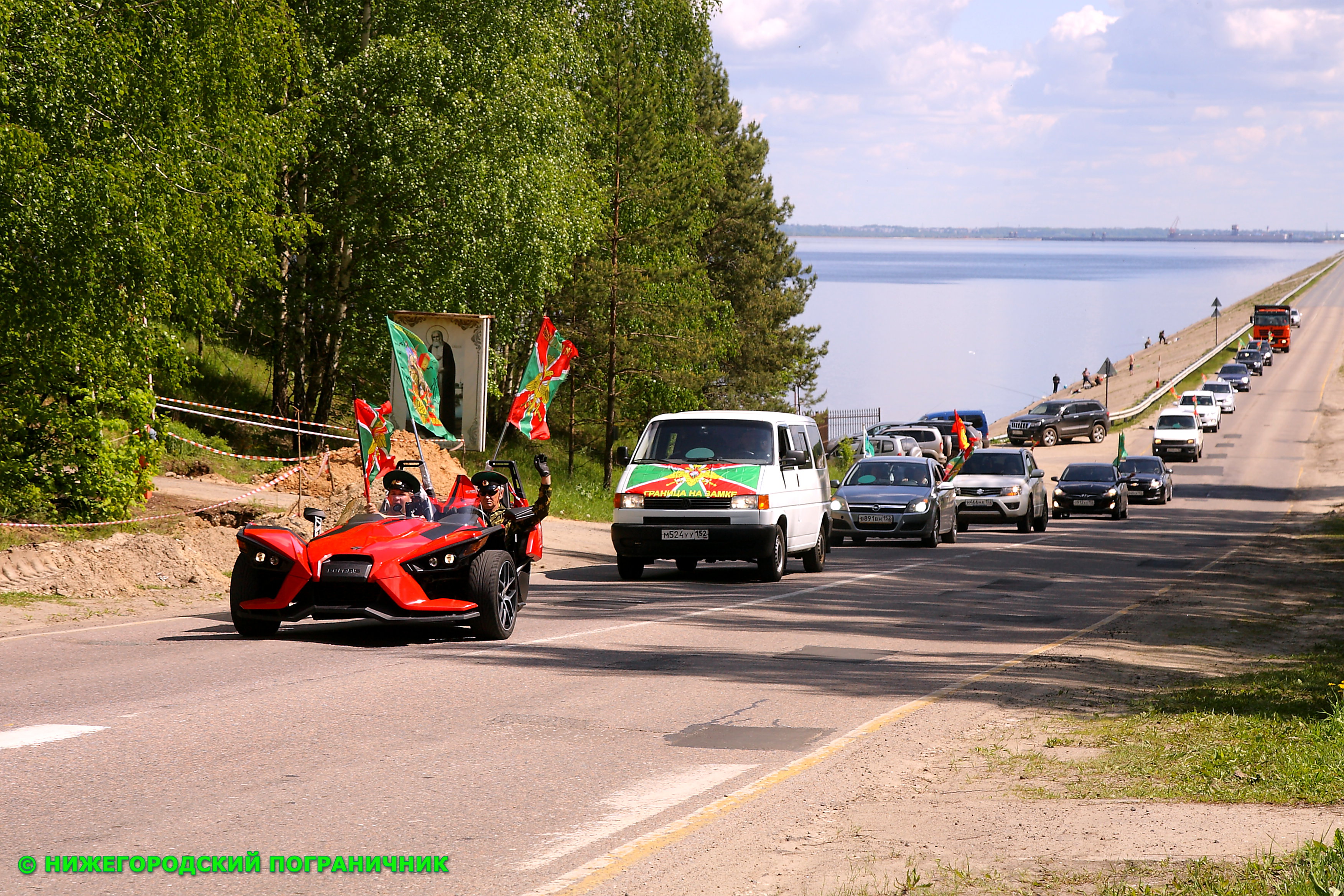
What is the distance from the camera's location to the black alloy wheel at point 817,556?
812 inches

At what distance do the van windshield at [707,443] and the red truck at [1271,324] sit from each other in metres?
93.2

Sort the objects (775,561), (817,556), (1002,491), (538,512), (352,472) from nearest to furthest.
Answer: (538,512)
(775,561)
(817,556)
(352,472)
(1002,491)

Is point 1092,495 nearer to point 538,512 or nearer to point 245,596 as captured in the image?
point 538,512

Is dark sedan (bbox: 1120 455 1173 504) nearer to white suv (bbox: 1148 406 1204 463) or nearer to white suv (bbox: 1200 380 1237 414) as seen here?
white suv (bbox: 1148 406 1204 463)

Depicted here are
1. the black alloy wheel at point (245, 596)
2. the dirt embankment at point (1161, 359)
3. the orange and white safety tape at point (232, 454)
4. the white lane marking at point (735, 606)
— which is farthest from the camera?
the dirt embankment at point (1161, 359)

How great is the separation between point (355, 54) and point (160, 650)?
21485 millimetres

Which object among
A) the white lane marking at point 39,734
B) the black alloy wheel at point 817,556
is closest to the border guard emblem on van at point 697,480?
the black alloy wheel at point 817,556

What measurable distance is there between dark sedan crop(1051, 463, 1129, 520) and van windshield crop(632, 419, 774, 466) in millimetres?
20459

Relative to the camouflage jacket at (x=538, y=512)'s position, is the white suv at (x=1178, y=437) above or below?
above

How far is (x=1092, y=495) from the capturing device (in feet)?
122

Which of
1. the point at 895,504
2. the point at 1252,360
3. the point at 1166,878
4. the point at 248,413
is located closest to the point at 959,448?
the point at 895,504

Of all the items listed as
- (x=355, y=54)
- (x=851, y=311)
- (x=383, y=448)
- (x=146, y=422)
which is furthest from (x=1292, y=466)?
(x=851, y=311)

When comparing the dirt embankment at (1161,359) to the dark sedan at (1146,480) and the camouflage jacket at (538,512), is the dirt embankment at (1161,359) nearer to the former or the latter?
the dark sedan at (1146,480)

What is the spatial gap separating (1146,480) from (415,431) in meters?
29.5
